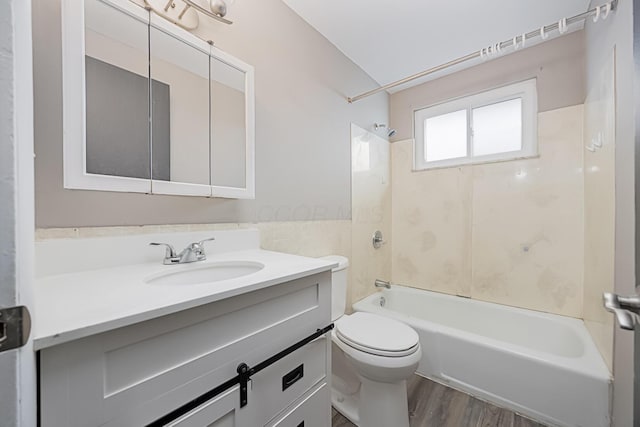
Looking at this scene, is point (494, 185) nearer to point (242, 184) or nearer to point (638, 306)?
point (638, 306)

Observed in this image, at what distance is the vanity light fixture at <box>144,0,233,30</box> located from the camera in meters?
1.02

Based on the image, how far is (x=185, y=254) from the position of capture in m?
1.00

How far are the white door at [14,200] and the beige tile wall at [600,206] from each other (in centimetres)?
188

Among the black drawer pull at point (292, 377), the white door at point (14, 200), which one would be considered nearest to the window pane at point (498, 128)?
the black drawer pull at point (292, 377)

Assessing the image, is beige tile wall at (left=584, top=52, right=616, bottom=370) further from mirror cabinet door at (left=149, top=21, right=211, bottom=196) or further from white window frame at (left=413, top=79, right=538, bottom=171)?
mirror cabinet door at (left=149, top=21, right=211, bottom=196)

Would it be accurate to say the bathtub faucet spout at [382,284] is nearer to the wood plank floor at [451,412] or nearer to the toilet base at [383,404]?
the wood plank floor at [451,412]

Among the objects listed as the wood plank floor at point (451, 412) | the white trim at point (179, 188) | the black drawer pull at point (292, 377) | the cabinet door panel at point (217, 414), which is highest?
the white trim at point (179, 188)

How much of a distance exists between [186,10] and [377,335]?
5.80 feet

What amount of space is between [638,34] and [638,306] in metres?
0.56

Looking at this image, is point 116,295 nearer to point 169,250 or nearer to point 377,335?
point 169,250

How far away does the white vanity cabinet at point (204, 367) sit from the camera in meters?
0.45

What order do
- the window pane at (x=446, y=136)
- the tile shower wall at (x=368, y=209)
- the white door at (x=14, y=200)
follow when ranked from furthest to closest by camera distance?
the window pane at (x=446, y=136), the tile shower wall at (x=368, y=209), the white door at (x=14, y=200)

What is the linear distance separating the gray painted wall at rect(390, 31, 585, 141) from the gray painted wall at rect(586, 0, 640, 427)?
2.22 ft

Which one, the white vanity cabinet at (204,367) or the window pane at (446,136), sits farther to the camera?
the window pane at (446,136)
